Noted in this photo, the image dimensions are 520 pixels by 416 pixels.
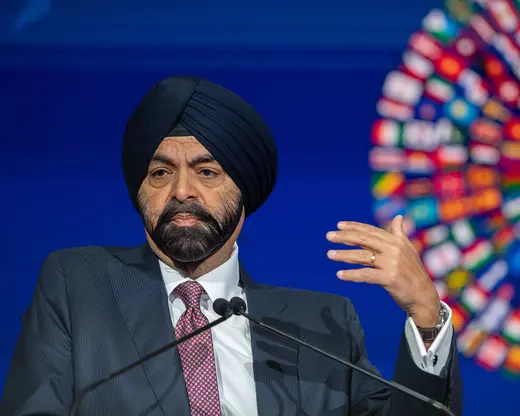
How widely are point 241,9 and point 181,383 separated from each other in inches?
50.3

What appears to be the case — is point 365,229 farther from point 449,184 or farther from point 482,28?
point 482,28

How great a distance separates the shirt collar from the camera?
1967mm

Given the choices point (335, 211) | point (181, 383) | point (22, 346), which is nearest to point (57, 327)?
point (22, 346)

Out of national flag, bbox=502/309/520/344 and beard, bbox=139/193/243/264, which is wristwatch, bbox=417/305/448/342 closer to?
beard, bbox=139/193/243/264

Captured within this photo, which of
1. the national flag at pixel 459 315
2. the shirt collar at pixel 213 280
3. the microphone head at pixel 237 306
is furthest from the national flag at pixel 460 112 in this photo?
the microphone head at pixel 237 306

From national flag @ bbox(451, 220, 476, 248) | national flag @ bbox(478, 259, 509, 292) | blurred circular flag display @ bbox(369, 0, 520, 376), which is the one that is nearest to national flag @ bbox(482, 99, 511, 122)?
blurred circular flag display @ bbox(369, 0, 520, 376)

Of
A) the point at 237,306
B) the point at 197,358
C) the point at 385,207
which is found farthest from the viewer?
the point at 385,207

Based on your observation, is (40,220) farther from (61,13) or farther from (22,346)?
(22,346)

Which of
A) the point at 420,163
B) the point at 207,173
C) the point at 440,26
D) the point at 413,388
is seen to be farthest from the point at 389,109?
the point at 413,388

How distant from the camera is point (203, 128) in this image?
1.90 meters

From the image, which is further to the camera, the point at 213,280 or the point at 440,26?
the point at 440,26

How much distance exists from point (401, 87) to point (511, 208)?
48cm

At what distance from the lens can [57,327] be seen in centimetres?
183

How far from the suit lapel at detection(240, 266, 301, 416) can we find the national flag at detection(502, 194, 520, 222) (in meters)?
0.97
